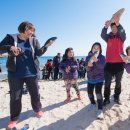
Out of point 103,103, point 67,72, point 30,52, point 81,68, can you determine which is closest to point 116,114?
point 103,103

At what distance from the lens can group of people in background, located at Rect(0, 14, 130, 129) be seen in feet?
17.0

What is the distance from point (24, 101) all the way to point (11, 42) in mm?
3092

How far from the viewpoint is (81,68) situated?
21.1 m

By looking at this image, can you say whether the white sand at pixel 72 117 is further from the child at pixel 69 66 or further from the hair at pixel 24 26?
the hair at pixel 24 26

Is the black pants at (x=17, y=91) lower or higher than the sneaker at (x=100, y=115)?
higher

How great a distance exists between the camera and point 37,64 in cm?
547

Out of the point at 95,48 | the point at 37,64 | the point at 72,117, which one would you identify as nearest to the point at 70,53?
the point at 95,48

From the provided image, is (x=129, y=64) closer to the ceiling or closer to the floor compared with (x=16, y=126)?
closer to the ceiling

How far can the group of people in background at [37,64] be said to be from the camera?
518cm

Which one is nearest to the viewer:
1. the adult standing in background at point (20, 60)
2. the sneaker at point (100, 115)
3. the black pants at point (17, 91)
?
the adult standing in background at point (20, 60)

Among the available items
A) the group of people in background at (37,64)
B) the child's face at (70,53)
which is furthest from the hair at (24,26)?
the child's face at (70,53)

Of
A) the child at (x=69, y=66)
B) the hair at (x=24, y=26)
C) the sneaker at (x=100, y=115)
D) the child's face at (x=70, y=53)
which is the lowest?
the sneaker at (x=100, y=115)

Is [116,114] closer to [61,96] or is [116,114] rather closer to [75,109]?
[75,109]

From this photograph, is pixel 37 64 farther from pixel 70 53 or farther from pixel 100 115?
pixel 70 53
